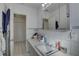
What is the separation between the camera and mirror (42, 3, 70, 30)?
1476 millimetres

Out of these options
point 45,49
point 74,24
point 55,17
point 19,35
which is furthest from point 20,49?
point 74,24

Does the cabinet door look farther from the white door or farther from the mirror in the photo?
the white door

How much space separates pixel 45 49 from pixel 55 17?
0.41 m

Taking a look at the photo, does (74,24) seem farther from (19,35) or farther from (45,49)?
(19,35)

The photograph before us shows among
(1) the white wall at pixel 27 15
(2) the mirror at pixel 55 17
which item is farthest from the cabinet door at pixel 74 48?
(1) the white wall at pixel 27 15

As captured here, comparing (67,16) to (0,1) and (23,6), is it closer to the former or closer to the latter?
(23,6)

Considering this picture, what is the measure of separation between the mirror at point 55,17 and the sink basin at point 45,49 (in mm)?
231

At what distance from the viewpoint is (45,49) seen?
149cm

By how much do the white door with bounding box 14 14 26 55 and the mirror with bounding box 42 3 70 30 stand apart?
0.26m

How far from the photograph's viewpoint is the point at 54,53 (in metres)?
1.45

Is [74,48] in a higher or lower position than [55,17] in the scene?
lower

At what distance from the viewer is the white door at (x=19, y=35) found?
4.86 feet

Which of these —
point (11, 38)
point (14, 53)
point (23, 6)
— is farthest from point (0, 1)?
point (14, 53)

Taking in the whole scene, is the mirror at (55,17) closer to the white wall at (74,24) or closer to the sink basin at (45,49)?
the white wall at (74,24)
